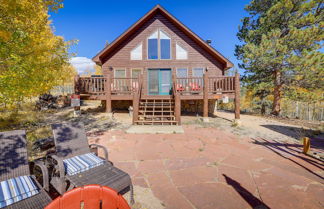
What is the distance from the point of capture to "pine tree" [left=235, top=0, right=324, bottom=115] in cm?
1033

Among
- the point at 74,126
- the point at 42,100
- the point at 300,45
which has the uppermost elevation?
the point at 300,45

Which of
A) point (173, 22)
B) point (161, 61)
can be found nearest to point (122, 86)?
point (161, 61)

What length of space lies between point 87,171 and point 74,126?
4.44 feet

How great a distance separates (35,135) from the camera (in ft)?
18.5

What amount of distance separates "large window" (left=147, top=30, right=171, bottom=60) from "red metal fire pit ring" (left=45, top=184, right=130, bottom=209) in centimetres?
1095

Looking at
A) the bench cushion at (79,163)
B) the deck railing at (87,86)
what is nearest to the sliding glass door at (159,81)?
the deck railing at (87,86)

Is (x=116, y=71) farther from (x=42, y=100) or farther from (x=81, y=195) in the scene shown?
(x=81, y=195)

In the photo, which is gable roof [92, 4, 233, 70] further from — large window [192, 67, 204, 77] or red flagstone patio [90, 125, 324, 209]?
red flagstone patio [90, 125, 324, 209]

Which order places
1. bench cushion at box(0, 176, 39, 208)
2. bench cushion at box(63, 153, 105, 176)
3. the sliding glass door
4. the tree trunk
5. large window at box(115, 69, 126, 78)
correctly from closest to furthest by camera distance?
bench cushion at box(0, 176, 39, 208), bench cushion at box(63, 153, 105, 176), large window at box(115, 69, 126, 78), the sliding glass door, the tree trunk

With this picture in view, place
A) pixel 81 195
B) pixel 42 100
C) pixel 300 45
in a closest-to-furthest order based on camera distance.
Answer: pixel 81 195
pixel 300 45
pixel 42 100

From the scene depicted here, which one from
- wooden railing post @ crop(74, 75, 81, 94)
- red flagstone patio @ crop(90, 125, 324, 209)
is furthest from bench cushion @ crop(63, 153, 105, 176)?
wooden railing post @ crop(74, 75, 81, 94)

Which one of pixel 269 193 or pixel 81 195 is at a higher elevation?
pixel 81 195

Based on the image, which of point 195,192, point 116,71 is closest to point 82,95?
point 116,71

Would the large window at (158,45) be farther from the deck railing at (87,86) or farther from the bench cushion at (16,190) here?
the bench cushion at (16,190)
